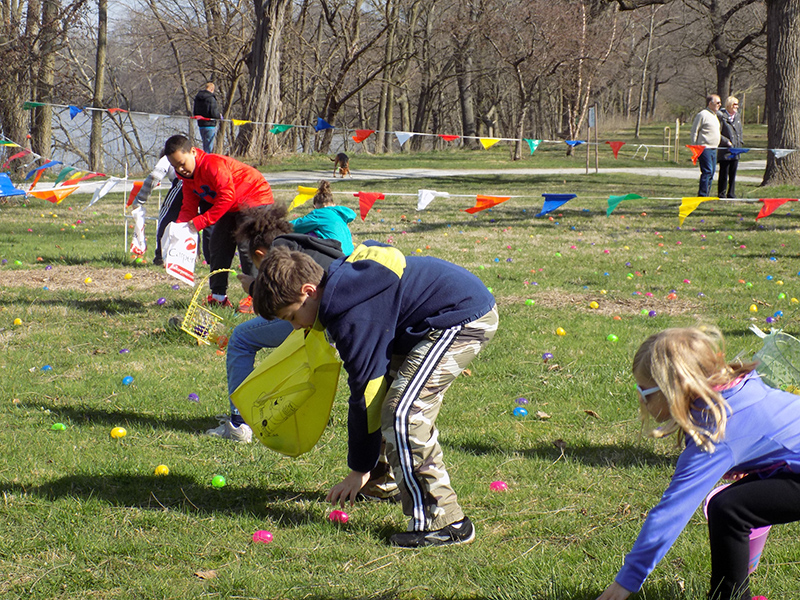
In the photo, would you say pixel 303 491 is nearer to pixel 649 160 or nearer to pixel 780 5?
pixel 780 5

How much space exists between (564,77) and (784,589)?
91.4 feet

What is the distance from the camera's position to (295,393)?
313 centimetres

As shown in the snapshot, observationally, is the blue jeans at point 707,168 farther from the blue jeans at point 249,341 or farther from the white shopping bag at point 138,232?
the blue jeans at point 249,341

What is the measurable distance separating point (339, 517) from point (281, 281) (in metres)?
1.21

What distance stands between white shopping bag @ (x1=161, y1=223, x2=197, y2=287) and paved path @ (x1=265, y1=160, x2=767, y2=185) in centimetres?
1161

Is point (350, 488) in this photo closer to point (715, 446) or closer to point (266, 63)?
point (715, 446)

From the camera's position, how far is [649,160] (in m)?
25.8

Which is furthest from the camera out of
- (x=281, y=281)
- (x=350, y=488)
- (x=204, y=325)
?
(x=204, y=325)

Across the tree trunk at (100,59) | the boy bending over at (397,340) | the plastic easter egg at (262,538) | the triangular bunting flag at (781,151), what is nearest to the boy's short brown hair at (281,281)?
the boy bending over at (397,340)

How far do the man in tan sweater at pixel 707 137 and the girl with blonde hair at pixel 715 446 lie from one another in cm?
1192

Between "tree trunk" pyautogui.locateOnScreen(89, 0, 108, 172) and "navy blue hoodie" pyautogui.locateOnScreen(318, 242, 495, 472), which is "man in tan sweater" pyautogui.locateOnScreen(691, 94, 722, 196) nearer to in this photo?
"navy blue hoodie" pyautogui.locateOnScreen(318, 242, 495, 472)

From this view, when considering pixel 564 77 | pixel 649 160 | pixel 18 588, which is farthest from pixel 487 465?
pixel 564 77

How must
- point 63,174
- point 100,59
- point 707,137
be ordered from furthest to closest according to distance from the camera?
1. point 100,59
2. point 707,137
3. point 63,174

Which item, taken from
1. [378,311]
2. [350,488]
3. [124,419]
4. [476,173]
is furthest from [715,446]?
[476,173]
